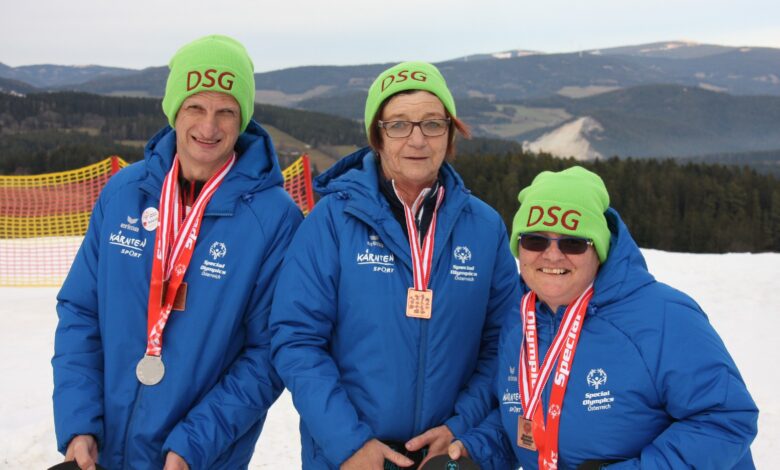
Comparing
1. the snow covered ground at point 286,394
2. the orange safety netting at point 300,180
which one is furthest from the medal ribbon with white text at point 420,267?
the orange safety netting at point 300,180

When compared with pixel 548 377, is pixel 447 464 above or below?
below

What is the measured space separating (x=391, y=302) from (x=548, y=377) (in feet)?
2.02

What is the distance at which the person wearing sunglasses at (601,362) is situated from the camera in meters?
2.07

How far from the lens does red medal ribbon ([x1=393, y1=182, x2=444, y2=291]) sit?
96.7 inches

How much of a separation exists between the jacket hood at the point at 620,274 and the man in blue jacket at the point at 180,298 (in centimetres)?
121

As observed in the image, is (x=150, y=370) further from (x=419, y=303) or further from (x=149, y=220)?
(x=419, y=303)

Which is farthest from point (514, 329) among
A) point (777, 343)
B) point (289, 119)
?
point (289, 119)

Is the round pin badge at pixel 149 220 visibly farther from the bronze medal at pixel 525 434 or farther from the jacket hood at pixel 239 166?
the bronze medal at pixel 525 434

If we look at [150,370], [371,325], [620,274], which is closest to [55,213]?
[150,370]

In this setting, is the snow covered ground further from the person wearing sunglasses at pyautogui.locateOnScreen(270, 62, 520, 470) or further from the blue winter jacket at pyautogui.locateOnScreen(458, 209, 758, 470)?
the blue winter jacket at pyautogui.locateOnScreen(458, 209, 758, 470)

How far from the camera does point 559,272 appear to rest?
232 cm

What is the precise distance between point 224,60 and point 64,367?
132 centimetres

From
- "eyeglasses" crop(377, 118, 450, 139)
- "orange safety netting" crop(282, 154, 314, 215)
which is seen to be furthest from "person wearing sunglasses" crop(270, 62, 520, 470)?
"orange safety netting" crop(282, 154, 314, 215)

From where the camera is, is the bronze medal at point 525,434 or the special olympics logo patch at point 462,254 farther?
the special olympics logo patch at point 462,254
